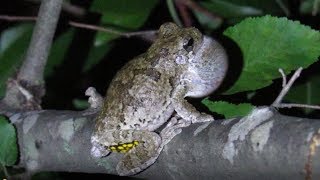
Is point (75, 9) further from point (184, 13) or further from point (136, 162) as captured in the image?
point (136, 162)

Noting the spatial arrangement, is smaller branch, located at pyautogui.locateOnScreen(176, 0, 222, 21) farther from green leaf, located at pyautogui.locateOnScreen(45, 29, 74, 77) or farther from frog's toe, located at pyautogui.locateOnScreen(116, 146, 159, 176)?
frog's toe, located at pyautogui.locateOnScreen(116, 146, 159, 176)

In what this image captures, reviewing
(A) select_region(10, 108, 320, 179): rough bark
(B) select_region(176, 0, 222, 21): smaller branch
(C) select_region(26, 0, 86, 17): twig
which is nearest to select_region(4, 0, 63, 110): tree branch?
(A) select_region(10, 108, 320, 179): rough bark

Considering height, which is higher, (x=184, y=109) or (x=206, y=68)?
(x=206, y=68)

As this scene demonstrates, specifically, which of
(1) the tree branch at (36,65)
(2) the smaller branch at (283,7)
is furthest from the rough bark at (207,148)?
(2) the smaller branch at (283,7)

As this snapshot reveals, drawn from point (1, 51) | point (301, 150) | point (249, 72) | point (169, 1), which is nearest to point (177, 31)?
point (249, 72)

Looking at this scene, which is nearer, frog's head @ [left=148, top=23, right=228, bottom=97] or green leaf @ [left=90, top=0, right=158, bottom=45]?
frog's head @ [left=148, top=23, right=228, bottom=97]

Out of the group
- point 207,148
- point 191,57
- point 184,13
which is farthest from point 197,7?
point 207,148
